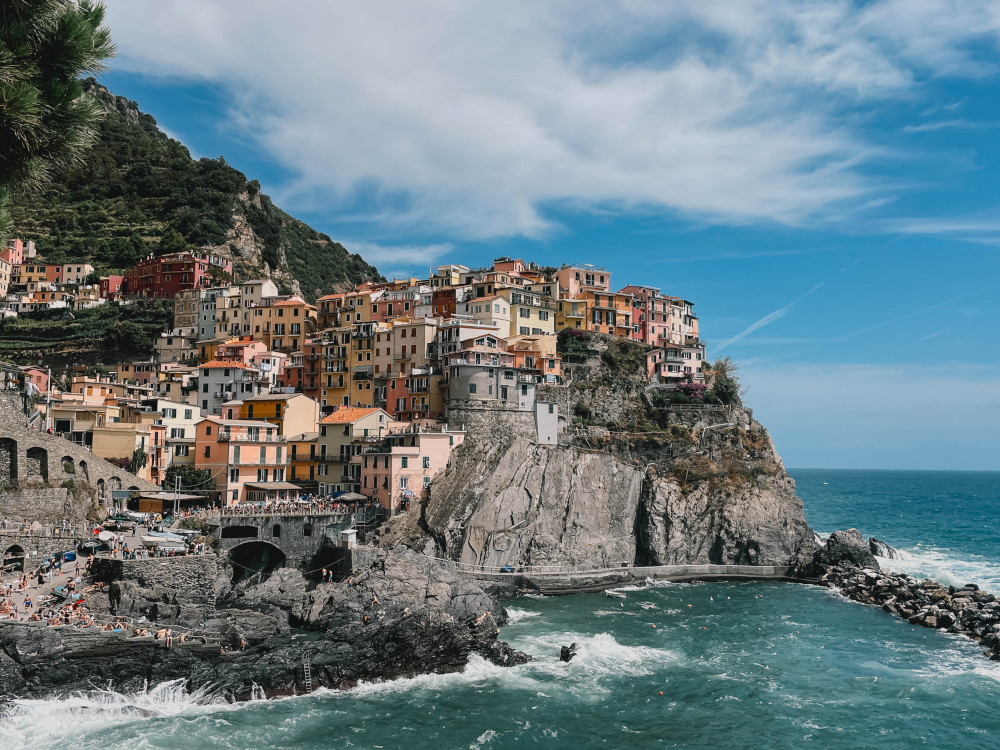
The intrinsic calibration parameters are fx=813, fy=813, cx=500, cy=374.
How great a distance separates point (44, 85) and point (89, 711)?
29465 mm

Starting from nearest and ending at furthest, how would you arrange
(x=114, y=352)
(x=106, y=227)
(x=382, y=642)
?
(x=382, y=642) < (x=114, y=352) < (x=106, y=227)

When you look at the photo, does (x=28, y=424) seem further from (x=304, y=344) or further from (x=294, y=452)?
(x=304, y=344)

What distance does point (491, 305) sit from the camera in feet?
266

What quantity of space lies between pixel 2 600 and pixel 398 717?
18790mm

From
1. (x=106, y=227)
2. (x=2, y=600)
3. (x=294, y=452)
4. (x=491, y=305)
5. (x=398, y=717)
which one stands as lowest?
(x=398, y=717)

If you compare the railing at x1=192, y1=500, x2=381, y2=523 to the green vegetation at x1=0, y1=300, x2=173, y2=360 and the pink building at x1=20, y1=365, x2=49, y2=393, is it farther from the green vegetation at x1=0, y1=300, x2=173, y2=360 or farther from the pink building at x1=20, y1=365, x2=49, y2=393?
the green vegetation at x1=0, y1=300, x2=173, y2=360

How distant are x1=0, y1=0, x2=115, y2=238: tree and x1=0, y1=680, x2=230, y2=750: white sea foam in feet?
86.0

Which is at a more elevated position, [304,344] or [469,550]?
[304,344]

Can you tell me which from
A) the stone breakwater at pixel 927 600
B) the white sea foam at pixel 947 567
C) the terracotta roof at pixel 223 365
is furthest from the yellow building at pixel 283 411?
the white sea foam at pixel 947 567

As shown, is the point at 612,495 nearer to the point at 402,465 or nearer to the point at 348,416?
the point at 402,465

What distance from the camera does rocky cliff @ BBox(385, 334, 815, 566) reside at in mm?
58688

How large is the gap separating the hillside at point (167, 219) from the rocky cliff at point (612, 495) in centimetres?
6235

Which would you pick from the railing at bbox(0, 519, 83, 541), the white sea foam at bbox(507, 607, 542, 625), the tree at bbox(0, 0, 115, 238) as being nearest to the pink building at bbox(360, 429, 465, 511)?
the white sea foam at bbox(507, 607, 542, 625)

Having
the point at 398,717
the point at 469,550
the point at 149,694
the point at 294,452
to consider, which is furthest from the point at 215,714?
the point at 294,452
